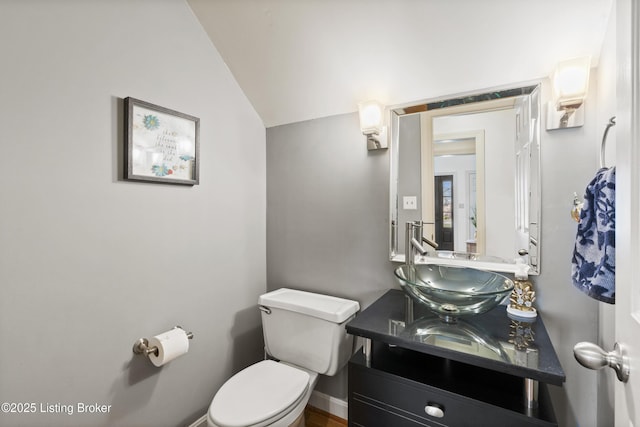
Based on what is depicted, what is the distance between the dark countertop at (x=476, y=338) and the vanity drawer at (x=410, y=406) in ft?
0.40

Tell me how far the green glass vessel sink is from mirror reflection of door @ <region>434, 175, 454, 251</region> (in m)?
0.13

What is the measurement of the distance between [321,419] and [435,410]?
102cm

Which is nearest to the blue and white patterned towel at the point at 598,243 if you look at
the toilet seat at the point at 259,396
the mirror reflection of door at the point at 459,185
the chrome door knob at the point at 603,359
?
the chrome door knob at the point at 603,359

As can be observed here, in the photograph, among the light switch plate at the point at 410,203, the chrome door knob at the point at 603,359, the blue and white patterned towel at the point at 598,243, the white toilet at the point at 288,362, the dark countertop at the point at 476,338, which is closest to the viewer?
the chrome door knob at the point at 603,359

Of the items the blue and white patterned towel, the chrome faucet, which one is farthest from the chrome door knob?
the chrome faucet

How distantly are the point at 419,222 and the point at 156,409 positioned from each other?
1.57 m

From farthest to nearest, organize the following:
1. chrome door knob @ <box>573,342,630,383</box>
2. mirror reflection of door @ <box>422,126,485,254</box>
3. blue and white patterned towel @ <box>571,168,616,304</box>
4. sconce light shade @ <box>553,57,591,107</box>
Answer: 1. mirror reflection of door @ <box>422,126,485,254</box>
2. sconce light shade @ <box>553,57,591,107</box>
3. blue and white patterned towel @ <box>571,168,616,304</box>
4. chrome door knob @ <box>573,342,630,383</box>

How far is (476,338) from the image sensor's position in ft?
3.43

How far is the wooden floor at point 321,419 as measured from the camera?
1.67m

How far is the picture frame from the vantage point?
3.99ft

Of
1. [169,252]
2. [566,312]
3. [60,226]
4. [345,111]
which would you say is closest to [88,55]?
[60,226]

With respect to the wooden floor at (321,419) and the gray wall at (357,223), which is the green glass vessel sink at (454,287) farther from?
the wooden floor at (321,419)

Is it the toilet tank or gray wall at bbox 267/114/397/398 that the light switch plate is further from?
the toilet tank

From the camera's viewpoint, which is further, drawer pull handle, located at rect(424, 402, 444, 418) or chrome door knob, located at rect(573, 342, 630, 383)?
drawer pull handle, located at rect(424, 402, 444, 418)
